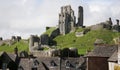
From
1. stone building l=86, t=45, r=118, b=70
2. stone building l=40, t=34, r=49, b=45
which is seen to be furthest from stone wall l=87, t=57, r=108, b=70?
stone building l=40, t=34, r=49, b=45

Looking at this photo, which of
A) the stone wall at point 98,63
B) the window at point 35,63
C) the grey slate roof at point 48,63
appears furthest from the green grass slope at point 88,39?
the stone wall at point 98,63

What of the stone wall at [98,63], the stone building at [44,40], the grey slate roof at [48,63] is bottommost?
the grey slate roof at [48,63]

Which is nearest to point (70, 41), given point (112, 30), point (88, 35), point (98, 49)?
point (88, 35)

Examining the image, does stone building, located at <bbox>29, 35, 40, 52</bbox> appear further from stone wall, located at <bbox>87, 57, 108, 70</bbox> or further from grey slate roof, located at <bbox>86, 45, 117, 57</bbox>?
stone wall, located at <bbox>87, 57, 108, 70</bbox>

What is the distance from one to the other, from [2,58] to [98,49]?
38107mm

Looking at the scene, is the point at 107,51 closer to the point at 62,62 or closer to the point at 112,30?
the point at 62,62

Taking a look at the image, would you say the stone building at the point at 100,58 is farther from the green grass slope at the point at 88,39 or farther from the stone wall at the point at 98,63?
the green grass slope at the point at 88,39

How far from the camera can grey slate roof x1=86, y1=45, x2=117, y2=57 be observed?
7912cm

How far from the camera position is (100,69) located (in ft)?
259

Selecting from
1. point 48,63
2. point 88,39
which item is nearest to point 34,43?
point 88,39

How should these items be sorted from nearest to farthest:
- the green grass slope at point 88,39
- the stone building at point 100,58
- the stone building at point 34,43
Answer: the stone building at point 100,58 → the stone building at point 34,43 → the green grass slope at point 88,39

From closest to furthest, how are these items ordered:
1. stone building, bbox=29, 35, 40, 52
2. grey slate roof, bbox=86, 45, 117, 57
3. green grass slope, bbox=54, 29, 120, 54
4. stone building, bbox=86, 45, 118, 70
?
stone building, bbox=86, 45, 118, 70, grey slate roof, bbox=86, 45, 117, 57, stone building, bbox=29, 35, 40, 52, green grass slope, bbox=54, 29, 120, 54

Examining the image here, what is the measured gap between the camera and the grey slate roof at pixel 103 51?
260ft

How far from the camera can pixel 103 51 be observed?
262 ft
